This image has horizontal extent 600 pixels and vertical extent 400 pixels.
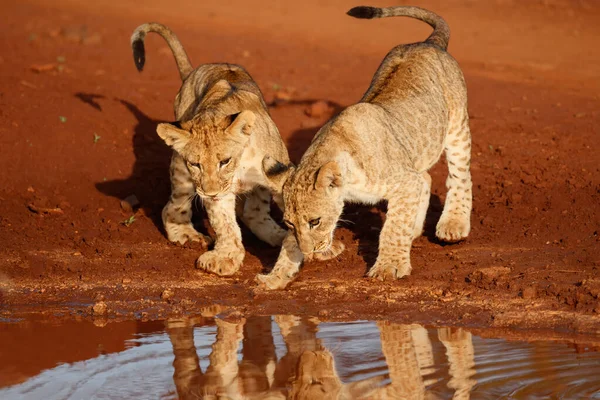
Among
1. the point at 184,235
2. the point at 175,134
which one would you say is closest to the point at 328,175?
the point at 175,134

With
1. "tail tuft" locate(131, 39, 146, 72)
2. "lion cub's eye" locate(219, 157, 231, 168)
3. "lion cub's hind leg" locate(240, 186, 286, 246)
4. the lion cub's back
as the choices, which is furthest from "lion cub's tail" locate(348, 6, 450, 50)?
"lion cub's eye" locate(219, 157, 231, 168)

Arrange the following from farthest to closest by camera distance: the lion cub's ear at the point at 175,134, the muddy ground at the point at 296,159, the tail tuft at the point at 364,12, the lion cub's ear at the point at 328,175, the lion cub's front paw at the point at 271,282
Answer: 1. the tail tuft at the point at 364,12
2. the lion cub's ear at the point at 175,134
3. the lion cub's front paw at the point at 271,282
4. the muddy ground at the point at 296,159
5. the lion cub's ear at the point at 328,175

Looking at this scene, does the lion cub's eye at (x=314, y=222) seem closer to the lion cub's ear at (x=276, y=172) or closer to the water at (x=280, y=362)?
the lion cub's ear at (x=276, y=172)

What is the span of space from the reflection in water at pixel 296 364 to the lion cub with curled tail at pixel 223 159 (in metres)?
1.19

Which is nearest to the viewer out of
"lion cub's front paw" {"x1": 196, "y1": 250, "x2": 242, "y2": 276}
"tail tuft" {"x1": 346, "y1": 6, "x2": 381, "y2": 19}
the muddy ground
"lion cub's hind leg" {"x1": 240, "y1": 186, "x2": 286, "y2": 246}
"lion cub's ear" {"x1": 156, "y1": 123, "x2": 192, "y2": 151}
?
the muddy ground

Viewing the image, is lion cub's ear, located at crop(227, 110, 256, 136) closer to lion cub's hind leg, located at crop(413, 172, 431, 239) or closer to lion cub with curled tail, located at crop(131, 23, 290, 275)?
lion cub with curled tail, located at crop(131, 23, 290, 275)

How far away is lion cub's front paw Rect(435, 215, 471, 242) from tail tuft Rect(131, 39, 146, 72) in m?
3.07

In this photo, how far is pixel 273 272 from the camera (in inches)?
281

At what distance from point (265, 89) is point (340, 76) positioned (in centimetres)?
153

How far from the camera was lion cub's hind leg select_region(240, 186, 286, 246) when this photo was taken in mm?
8391

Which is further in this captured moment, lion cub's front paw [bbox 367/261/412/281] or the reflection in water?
lion cub's front paw [bbox 367/261/412/281]

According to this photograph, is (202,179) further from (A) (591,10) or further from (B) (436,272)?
(A) (591,10)

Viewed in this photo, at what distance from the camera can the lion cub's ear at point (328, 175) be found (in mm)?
6375

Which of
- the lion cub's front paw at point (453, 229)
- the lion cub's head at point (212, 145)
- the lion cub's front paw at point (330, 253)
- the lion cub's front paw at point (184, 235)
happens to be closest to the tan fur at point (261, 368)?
the lion cub's head at point (212, 145)
